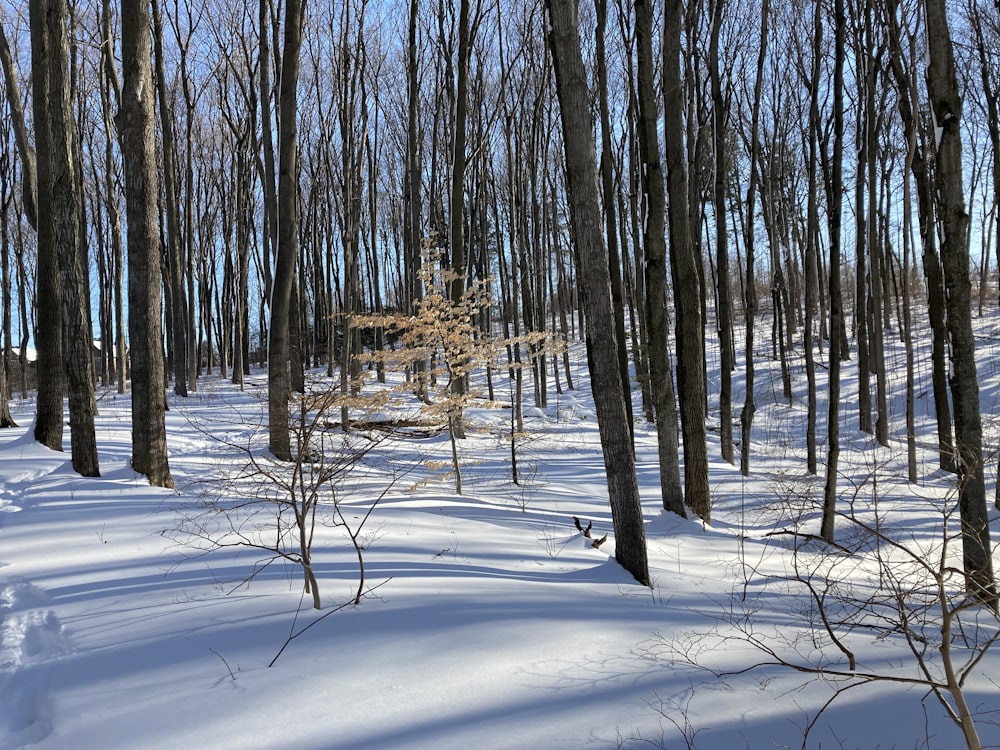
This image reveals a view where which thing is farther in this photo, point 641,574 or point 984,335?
point 984,335

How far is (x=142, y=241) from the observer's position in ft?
23.6

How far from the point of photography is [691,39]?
11.2m

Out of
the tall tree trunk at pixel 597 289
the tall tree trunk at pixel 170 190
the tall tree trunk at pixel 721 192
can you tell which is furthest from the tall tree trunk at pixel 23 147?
the tall tree trunk at pixel 721 192

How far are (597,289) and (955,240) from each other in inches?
123

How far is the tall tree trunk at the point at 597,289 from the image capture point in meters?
5.15

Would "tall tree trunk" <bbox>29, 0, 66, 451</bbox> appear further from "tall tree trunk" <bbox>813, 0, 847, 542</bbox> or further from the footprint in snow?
"tall tree trunk" <bbox>813, 0, 847, 542</bbox>

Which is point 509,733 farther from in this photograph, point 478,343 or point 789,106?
point 789,106

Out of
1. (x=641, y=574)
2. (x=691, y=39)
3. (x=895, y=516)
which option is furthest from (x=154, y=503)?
(x=691, y=39)

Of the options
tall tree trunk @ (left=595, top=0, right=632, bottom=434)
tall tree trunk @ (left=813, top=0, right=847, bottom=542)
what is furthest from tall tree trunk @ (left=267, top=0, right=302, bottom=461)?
tall tree trunk @ (left=813, top=0, right=847, bottom=542)

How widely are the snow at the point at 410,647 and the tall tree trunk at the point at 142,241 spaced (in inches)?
39.3

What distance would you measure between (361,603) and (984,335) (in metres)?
24.1

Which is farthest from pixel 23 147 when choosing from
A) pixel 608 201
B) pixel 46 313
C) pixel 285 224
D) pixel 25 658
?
pixel 25 658

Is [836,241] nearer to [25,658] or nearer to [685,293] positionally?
[685,293]

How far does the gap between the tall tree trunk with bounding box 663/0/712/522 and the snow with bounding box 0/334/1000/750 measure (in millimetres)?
1634
